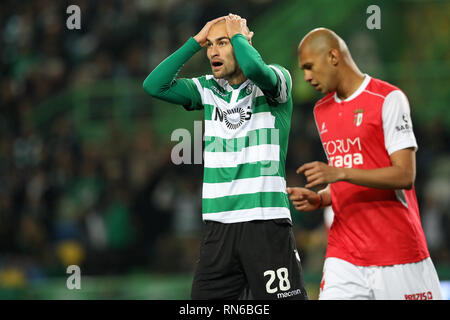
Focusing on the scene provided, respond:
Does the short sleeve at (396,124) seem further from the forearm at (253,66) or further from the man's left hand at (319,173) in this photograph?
the forearm at (253,66)

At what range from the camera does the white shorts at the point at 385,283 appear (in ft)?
11.9

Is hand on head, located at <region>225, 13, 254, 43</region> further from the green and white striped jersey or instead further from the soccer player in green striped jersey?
the green and white striped jersey

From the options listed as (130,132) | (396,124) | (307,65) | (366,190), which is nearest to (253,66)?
(307,65)

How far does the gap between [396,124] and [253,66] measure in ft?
2.80

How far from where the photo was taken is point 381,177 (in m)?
3.52

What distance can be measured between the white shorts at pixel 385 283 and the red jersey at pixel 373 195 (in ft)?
0.14

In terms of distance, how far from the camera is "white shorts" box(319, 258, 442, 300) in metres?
3.63

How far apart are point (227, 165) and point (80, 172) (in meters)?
6.05

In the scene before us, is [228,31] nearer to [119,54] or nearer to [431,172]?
[431,172]

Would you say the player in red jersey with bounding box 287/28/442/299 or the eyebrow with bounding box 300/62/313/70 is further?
the eyebrow with bounding box 300/62/313/70

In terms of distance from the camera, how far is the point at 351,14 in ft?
34.2

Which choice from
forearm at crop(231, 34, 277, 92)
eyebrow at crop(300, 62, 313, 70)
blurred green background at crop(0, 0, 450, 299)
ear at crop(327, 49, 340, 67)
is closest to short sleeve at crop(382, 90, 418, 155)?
ear at crop(327, 49, 340, 67)

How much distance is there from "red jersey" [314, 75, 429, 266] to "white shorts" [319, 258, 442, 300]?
44 mm

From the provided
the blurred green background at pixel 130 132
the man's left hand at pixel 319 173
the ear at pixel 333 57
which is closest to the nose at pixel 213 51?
the ear at pixel 333 57
